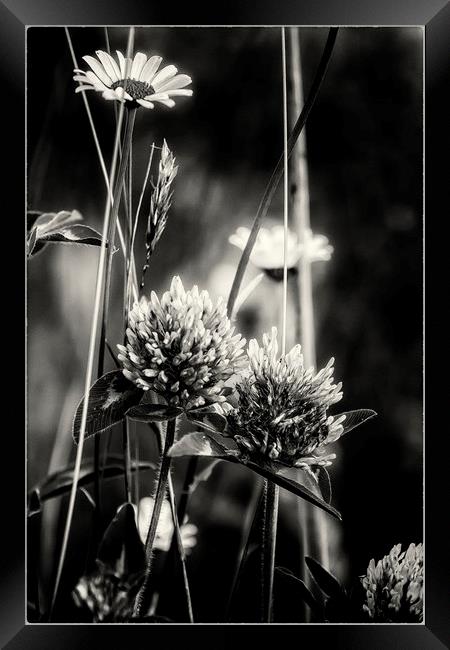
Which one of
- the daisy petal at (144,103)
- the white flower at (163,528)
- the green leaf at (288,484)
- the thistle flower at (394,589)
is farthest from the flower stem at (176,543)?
the daisy petal at (144,103)

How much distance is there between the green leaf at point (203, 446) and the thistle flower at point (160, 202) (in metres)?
0.20

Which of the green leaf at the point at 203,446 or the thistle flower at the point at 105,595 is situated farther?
the thistle flower at the point at 105,595

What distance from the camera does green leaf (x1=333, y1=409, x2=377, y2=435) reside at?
88 cm

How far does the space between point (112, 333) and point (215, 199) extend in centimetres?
21

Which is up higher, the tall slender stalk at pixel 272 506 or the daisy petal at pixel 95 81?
the daisy petal at pixel 95 81

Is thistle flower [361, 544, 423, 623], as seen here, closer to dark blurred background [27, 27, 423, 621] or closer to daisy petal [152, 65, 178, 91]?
dark blurred background [27, 27, 423, 621]

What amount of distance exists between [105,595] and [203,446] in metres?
0.25

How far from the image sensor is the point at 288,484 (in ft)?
2.66

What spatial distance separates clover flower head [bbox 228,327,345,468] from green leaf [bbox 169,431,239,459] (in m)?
0.02

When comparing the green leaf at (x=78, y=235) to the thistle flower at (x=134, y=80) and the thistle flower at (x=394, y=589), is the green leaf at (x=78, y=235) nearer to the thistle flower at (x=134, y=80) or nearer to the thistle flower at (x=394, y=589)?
the thistle flower at (x=134, y=80)

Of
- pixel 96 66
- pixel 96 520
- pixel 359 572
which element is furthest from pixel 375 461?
pixel 96 66

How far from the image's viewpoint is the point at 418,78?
915mm

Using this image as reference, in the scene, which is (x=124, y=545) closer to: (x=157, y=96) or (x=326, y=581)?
(x=326, y=581)

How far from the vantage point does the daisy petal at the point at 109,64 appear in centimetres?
88
